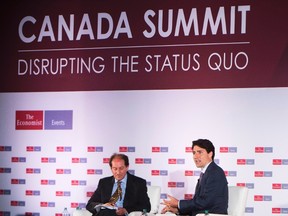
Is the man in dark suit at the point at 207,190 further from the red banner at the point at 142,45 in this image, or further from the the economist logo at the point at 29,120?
the the economist logo at the point at 29,120

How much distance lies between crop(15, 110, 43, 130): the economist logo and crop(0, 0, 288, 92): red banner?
0.33m

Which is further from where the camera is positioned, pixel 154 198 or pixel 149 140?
pixel 149 140

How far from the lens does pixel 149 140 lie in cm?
757

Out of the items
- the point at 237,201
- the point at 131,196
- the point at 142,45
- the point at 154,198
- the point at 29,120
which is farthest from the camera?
the point at 29,120

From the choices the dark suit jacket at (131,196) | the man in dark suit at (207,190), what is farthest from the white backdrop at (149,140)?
the man in dark suit at (207,190)

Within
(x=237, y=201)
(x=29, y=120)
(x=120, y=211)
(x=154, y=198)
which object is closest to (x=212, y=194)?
(x=237, y=201)

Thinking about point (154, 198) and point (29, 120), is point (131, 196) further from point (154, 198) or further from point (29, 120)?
point (29, 120)

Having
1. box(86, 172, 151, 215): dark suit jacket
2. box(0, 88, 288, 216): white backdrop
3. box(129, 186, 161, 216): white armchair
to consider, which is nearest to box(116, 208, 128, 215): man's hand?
box(86, 172, 151, 215): dark suit jacket

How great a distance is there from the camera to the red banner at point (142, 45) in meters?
7.21

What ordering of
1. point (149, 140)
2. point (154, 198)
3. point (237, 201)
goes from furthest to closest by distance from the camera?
point (149, 140) < point (154, 198) < point (237, 201)

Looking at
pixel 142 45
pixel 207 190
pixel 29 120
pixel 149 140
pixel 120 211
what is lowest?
pixel 120 211

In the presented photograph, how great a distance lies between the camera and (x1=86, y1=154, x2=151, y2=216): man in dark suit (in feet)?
20.8

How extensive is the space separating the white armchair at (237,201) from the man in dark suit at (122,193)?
86cm

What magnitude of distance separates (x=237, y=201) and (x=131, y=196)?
1.12m
